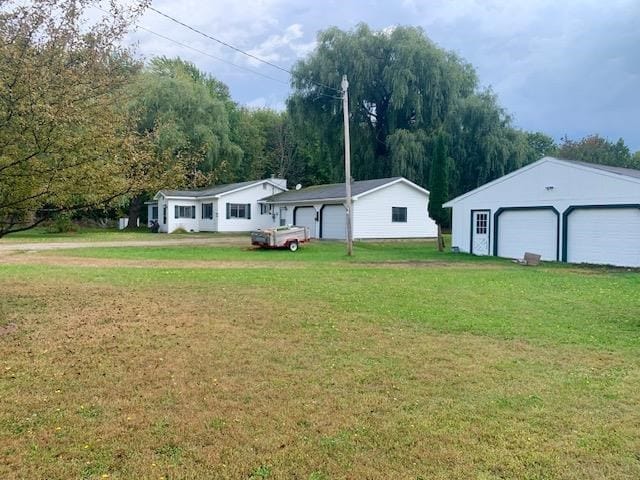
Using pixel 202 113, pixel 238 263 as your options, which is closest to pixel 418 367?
pixel 238 263

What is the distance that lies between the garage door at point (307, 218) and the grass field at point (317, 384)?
836 inches

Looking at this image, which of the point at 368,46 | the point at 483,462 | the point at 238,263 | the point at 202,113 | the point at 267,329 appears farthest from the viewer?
the point at 202,113

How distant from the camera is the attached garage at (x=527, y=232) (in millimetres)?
18891

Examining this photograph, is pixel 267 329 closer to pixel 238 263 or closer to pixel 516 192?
pixel 238 263

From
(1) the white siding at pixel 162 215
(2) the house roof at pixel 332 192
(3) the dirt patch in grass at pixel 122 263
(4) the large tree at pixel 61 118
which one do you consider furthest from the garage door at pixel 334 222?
(4) the large tree at pixel 61 118

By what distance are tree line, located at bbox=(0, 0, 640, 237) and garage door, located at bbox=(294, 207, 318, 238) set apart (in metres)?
5.61

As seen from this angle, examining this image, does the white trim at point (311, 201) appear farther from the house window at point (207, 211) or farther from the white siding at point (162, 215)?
the white siding at point (162, 215)

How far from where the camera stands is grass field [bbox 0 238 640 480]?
3.50m

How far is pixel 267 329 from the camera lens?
718cm

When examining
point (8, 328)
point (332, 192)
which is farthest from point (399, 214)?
point (8, 328)

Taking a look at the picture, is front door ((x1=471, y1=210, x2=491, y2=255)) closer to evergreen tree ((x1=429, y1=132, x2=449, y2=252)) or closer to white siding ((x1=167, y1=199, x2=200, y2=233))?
evergreen tree ((x1=429, y1=132, x2=449, y2=252))

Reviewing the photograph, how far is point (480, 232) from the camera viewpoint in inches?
862

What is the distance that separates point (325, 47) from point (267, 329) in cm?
3169

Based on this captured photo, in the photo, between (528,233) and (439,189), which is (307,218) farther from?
(528,233)
